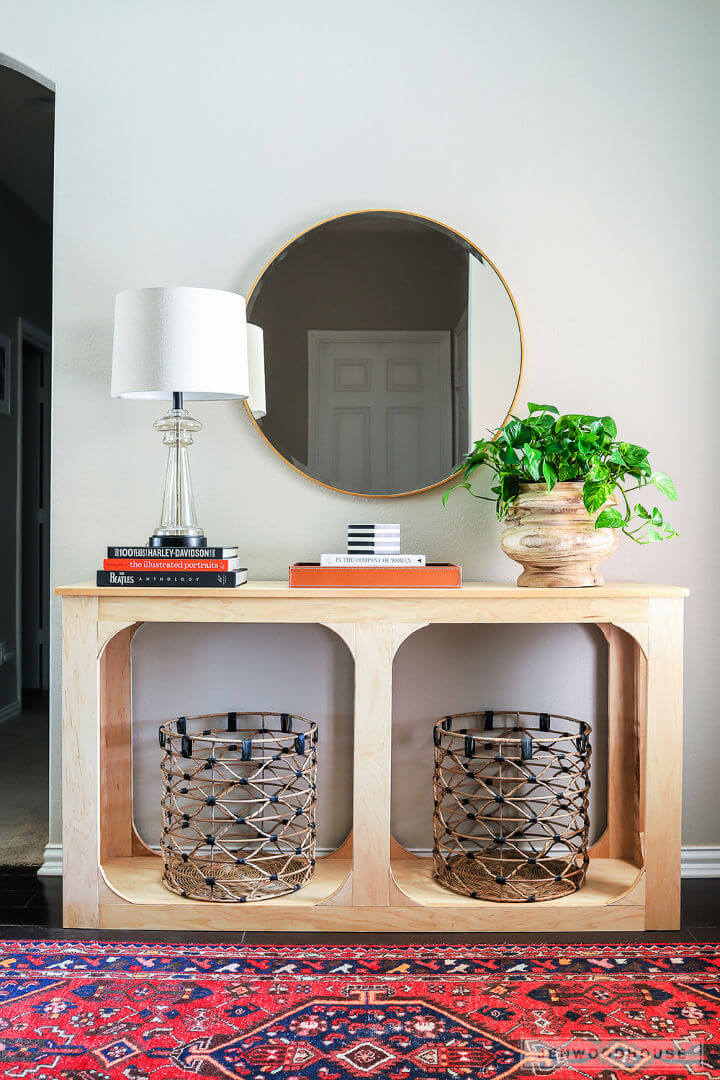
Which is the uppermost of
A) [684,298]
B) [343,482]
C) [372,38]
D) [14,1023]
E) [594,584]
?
[372,38]

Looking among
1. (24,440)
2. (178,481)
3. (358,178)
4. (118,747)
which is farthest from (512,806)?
(24,440)

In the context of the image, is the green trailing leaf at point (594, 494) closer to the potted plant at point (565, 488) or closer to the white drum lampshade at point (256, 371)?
the potted plant at point (565, 488)

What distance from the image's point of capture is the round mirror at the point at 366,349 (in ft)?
6.88

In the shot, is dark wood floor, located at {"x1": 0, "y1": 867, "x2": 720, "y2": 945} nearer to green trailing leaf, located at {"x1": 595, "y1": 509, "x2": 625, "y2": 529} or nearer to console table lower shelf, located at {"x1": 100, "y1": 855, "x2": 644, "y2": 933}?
console table lower shelf, located at {"x1": 100, "y1": 855, "x2": 644, "y2": 933}

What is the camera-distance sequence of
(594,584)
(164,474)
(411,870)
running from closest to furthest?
(594,584), (411,870), (164,474)

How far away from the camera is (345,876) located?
188cm

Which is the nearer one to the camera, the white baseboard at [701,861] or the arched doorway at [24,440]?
the white baseboard at [701,861]

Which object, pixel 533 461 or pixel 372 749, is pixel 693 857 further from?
pixel 533 461

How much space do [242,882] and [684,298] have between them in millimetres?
1812

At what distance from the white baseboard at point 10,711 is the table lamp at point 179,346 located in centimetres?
273

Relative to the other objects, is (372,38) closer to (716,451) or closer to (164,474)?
(164,474)

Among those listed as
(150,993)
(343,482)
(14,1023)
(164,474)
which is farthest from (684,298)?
(14,1023)

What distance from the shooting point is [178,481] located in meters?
1.92

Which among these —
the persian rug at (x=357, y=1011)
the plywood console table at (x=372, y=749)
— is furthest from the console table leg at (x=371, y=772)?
the persian rug at (x=357, y=1011)
